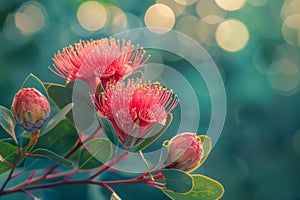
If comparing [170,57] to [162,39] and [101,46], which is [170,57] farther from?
[101,46]

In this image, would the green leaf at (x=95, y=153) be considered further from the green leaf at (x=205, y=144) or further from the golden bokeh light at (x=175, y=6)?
the golden bokeh light at (x=175, y=6)

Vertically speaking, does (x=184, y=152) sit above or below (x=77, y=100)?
below

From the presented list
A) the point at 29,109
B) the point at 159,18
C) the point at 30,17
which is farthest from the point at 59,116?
the point at 159,18

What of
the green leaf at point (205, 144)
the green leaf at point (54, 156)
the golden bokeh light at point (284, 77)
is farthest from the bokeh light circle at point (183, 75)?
the green leaf at point (54, 156)

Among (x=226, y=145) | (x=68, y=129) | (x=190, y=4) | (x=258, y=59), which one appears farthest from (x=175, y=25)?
(x=68, y=129)

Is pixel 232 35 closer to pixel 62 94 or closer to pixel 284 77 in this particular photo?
pixel 284 77

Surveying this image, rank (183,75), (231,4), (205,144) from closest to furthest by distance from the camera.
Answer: (205,144) < (183,75) < (231,4)
